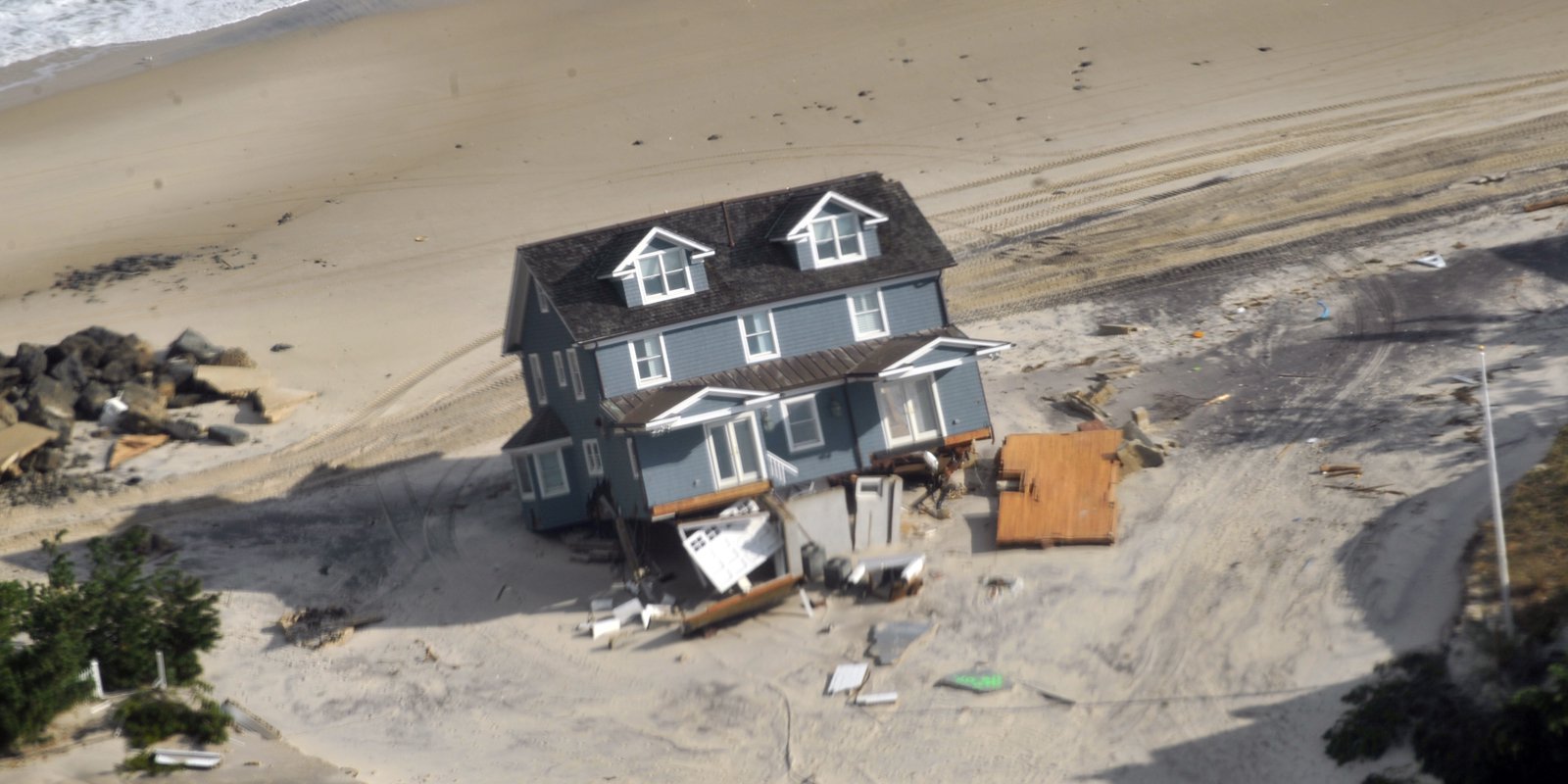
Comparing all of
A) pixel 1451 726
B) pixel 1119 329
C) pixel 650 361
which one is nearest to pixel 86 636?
pixel 650 361

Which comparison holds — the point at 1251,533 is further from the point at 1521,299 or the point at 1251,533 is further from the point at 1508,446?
the point at 1521,299

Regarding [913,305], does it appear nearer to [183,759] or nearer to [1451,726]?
[1451,726]

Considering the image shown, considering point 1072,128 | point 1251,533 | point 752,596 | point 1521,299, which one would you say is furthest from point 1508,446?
point 1072,128

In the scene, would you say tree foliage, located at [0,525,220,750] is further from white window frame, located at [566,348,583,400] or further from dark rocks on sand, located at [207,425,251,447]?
dark rocks on sand, located at [207,425,251,447]

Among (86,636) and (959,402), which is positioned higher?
(959,402)

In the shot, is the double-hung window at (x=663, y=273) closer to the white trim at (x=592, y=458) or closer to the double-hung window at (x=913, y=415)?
the white trim at (x=592, y=458)

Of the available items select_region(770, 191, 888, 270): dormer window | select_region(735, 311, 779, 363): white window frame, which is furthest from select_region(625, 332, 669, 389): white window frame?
select_region(770, 191, 888, 270): dormer window

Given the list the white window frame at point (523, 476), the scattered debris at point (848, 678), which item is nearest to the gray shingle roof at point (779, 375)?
the white window frame at point (523, 476)
